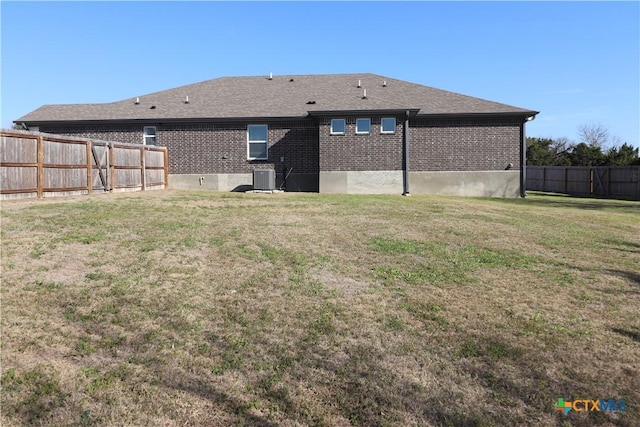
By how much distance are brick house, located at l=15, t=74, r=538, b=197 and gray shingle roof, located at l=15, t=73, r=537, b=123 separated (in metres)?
0.10

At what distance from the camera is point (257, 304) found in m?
5.35

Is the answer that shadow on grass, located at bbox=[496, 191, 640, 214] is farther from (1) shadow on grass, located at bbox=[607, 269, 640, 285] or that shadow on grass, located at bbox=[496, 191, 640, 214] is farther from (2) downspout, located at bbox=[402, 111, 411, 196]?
(1) shadow on grass, located at bbox=[607, 269, 640, 285]

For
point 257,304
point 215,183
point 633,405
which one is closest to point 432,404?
point 633,405

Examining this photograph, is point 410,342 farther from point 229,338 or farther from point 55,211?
point 55,211

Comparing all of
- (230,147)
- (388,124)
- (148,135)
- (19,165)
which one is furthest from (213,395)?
(148,135)

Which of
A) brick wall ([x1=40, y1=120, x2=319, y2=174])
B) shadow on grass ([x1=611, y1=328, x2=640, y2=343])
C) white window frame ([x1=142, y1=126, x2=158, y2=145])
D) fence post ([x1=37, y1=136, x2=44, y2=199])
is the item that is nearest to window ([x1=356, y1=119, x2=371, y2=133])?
brick wall ([x1=40, y1=120, x2=319, y2=174])

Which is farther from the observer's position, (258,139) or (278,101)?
(278,101)

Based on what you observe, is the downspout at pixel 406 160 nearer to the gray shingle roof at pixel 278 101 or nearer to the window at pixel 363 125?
the gray shingle roof at pixel 278 101

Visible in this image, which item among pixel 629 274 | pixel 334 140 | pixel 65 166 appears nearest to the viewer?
pixel 629 274

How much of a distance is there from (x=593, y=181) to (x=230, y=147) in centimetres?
2338

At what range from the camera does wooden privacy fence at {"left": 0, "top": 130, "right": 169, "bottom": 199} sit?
12.5m

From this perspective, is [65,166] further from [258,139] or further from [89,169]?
[258,139]

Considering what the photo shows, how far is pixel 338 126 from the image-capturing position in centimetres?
2108

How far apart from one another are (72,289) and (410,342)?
4264 millimetres
